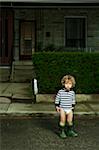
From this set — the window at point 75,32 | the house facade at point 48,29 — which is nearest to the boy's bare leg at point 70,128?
the house facade at point 48,29

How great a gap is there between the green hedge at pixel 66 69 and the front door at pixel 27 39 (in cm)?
836

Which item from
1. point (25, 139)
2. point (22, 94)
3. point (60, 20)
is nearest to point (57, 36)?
point (60, 20)

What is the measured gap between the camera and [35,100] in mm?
13305

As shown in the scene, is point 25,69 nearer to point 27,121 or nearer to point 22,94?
point 22,94

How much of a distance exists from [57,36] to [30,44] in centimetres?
145

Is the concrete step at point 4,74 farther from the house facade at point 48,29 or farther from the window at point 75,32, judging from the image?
the window at point 75,32

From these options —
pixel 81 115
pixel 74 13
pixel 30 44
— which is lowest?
pixel 81 115

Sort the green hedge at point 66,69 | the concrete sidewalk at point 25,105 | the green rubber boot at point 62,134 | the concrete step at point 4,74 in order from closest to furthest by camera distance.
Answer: the green rubber boot at point 62,134 < the concrete sidewalk at point 25,105 < the green hedge at point 66,69 < the concrete step at point 4,74

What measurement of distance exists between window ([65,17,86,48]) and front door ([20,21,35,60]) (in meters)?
1.64

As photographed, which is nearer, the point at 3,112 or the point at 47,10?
the point at 3,112

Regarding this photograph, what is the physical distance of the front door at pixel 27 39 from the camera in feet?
71.4

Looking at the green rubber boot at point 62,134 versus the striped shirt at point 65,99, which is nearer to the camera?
the green rubber boot at point 62,134

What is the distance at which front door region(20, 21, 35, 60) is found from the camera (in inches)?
857

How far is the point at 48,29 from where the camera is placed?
21.3 metres
